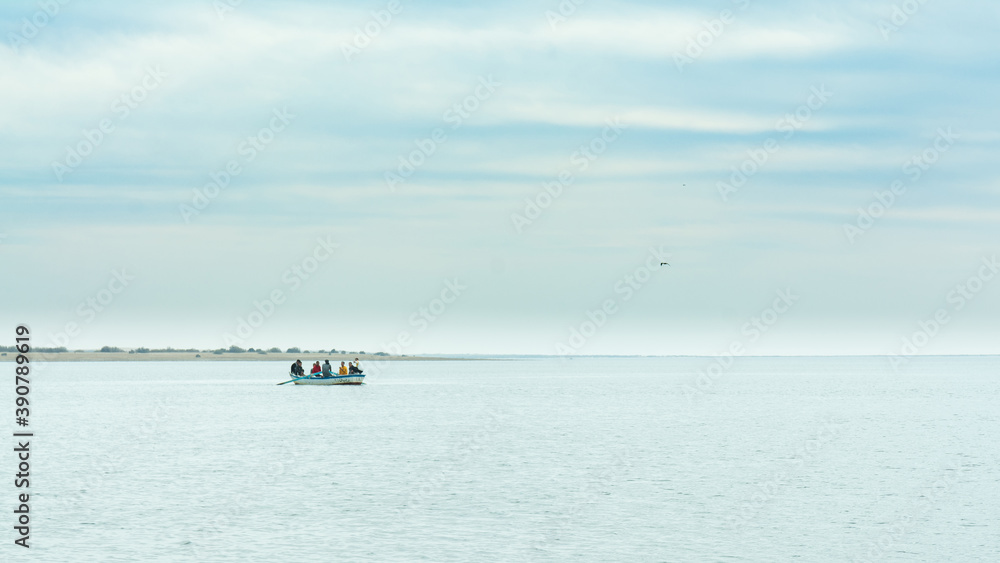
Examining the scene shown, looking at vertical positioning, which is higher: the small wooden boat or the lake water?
the small wooden boat

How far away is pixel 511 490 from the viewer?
4134 centimetres

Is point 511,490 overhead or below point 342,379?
below

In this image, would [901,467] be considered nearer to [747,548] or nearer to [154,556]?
[747,548]

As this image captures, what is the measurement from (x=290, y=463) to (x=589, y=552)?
76.6 ft

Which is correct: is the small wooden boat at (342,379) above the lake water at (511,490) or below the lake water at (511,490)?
above

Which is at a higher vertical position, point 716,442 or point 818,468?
point 716,442

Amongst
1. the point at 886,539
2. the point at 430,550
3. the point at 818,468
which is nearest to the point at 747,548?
the point at 886,539

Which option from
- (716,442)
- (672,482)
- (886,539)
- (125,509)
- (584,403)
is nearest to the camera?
(886,539)

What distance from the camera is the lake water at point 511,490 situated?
102 ft

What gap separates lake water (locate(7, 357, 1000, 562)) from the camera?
31.1 meters

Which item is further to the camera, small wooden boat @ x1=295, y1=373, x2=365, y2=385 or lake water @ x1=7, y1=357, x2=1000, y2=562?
small wooden boat @ x1=295, y1=373, x2=365, y2=385

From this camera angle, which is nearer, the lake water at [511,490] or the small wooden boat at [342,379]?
the lake water at [511,490]

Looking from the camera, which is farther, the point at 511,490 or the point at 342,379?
the point at 342,379

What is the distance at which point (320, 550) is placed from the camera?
30.4 metres
